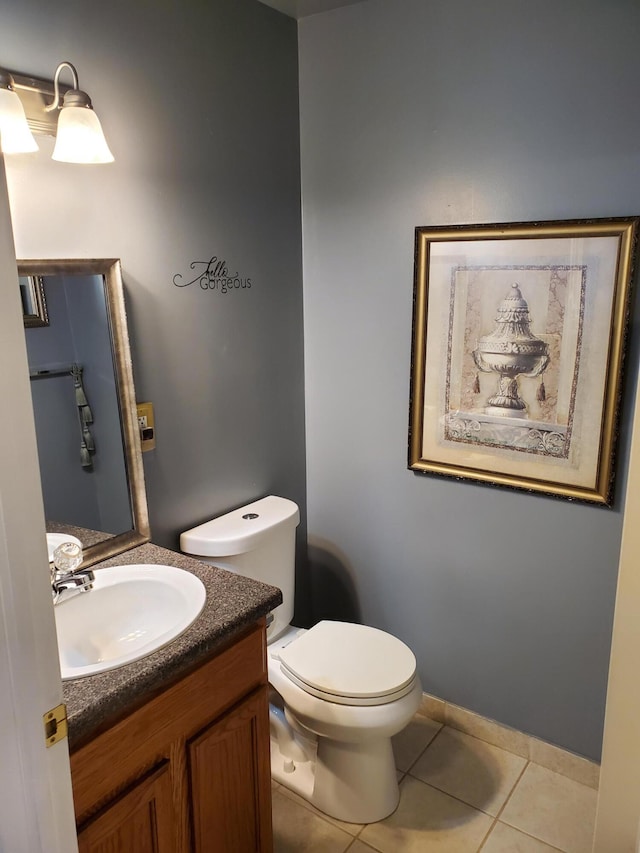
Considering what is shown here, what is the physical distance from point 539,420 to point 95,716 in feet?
4.72

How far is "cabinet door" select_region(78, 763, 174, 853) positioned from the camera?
3.83 ft

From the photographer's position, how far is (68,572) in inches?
57.9

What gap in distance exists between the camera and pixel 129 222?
5.63 feet

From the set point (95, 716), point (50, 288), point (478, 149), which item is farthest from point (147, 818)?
point (478, 149)

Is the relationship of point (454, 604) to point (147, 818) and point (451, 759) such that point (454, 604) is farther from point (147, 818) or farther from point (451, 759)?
point (147, 818)

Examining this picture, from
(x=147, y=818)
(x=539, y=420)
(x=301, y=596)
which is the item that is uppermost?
(x=539, y=420)

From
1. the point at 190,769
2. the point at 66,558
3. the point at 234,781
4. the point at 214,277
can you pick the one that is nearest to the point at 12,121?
the point at 214,277

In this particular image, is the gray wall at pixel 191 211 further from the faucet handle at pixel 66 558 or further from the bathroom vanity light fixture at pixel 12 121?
the faucet handle at pixel 66 558

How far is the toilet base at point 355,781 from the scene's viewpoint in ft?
6.28

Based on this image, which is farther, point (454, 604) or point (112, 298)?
point (454, 604)

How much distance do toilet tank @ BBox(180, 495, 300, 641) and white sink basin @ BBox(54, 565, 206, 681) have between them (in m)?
0.32

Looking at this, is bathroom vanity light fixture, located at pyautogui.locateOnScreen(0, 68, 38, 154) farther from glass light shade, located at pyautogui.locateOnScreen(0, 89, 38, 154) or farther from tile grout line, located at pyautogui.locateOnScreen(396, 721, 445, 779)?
tile grout line, located at pyautogui.locateOnScreen(396, 721, 445, 779)

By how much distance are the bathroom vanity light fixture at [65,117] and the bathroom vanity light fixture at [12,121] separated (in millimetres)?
20

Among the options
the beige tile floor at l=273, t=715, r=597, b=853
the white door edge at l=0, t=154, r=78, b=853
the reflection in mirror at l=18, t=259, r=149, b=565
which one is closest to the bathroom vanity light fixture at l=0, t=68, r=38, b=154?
the reflection in mirror at l=18, t=259, r=149, b=565
